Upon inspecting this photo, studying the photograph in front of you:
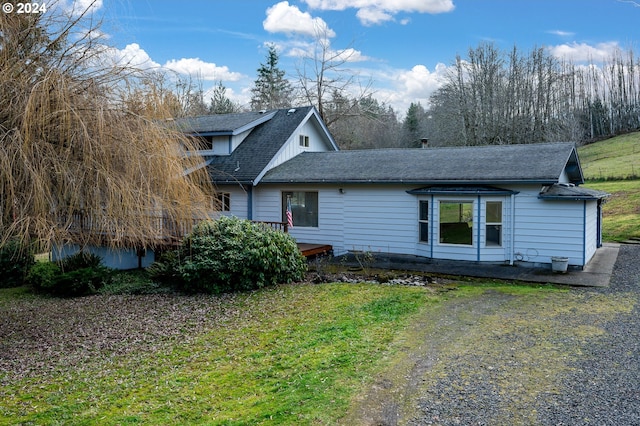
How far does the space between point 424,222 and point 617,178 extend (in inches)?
848

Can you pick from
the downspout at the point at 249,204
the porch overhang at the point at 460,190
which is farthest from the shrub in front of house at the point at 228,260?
the downspout at the point at 249,204

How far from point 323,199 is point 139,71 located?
345 inches

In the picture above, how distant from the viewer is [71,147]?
5309 millimetres

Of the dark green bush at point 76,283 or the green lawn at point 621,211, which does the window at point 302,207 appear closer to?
the dark green bush at point 76,283

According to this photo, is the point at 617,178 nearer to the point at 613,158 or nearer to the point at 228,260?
the point at 613,158

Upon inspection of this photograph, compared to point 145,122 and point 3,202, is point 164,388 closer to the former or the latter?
point 3,202

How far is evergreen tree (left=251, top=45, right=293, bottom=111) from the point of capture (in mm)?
38312

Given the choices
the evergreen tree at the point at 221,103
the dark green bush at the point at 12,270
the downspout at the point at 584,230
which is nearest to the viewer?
the downspout at the point at 584,230

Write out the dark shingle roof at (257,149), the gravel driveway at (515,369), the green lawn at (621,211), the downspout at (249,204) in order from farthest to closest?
the green lawn at (621,211), the downspout at (249,204), the dark shingle roof at (257,149), the gravel driveway at (515,369)

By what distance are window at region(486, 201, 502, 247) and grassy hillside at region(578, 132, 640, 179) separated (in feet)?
69.4

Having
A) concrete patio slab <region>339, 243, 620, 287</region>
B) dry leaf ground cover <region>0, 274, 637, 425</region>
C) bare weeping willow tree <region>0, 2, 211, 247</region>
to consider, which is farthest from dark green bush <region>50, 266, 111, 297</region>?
concrete patio slab <region>339, 243, 620, 287</region>

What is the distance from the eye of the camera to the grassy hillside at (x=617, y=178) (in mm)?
18908

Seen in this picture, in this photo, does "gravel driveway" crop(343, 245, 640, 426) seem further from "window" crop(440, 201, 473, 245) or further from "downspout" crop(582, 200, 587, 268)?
"window" crop(440, 201, 473, 245)

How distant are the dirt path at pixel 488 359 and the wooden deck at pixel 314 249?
550 centimetres
